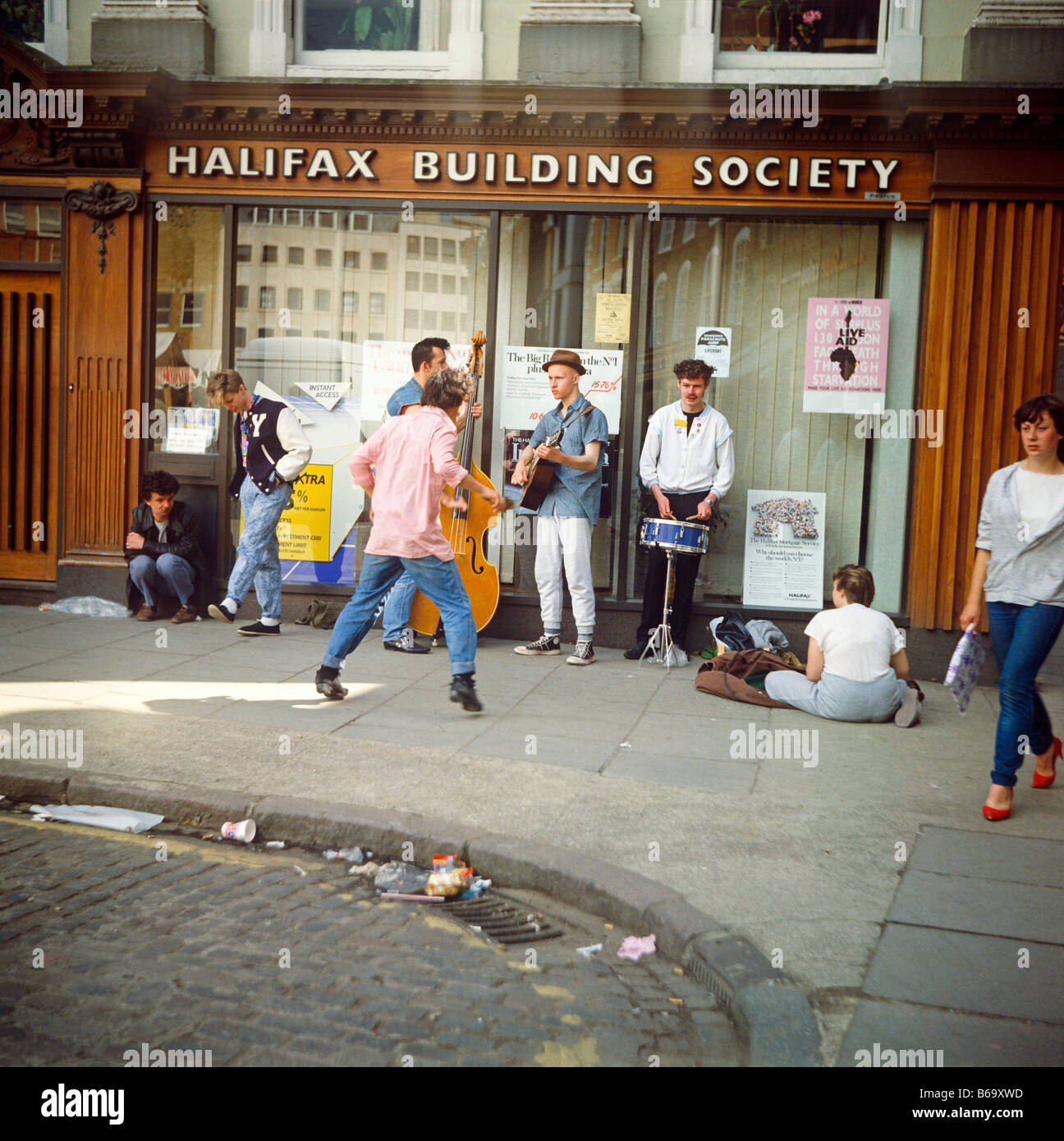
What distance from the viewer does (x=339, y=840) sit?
5.06 metres

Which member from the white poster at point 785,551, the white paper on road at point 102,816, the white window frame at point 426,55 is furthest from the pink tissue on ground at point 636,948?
the white window frame at point 426,55

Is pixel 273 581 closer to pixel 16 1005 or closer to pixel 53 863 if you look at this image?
pixel 53 863

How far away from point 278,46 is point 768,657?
636cm

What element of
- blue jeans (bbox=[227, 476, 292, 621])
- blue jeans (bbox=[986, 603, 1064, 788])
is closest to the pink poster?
blue jeans (bbox=[986, 603, 1064, 788])

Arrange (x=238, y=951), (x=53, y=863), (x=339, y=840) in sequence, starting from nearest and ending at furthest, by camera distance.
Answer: (x=238, y=951)
(x=53, y=863)
(x=339, y=840)

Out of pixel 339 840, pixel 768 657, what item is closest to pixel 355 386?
pixel 768 657

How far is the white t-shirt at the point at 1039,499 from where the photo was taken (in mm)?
5387

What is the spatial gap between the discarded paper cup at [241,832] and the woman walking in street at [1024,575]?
3.29 m

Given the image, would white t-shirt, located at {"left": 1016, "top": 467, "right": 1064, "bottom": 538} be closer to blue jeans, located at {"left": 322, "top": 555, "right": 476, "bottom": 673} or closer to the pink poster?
blue jeans, located at {"left": 322, "top": 555, "right": 476, "bottom": 673}

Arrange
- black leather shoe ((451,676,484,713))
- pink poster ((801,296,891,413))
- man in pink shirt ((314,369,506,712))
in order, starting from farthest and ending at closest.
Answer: pink poster ((801,296,891,413))
black leather shoe ((451,676,484,713))
man in pink shirt ((314,369,506,712))

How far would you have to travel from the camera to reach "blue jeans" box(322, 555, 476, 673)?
22.7 feet

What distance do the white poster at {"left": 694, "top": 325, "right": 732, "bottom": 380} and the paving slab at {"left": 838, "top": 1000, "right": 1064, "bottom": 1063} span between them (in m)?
6.77

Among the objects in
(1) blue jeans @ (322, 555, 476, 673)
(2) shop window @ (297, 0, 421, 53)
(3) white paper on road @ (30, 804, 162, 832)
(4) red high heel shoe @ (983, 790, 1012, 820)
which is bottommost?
(3) white paper on road @ (30, 804, 162, 832)

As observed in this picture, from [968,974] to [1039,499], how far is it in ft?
8.23
